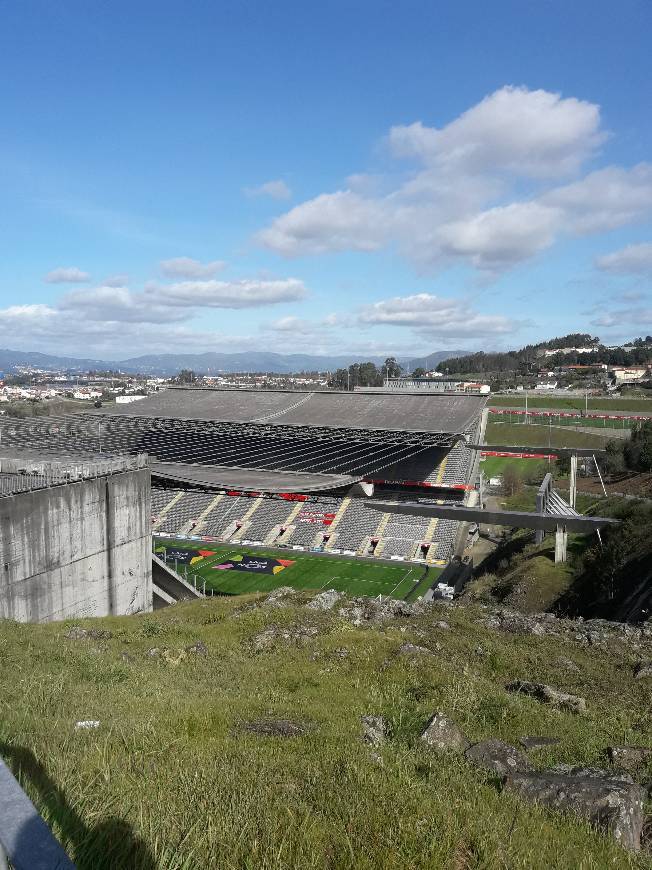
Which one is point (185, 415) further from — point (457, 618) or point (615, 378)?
point (615, 378)

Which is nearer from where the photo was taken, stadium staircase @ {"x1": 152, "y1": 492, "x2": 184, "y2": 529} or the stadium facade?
the stadium facade

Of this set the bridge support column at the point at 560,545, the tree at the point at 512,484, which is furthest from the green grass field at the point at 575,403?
the bridge support column at the point at 560,545

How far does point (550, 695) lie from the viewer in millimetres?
10664

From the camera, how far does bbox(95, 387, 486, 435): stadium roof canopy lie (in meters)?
62.8

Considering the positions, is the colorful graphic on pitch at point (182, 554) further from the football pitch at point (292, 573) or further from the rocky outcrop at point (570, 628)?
the rocky outcrop at point (570, 628)

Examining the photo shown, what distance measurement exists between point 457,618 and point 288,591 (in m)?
7.55

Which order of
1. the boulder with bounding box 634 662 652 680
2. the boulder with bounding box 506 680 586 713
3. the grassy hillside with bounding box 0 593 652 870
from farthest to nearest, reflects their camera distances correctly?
the boulder with bounding box 634 662 652 680
the boulder with bounding box 506 680 586 713
the grassy hillside with bounding box 0 593 652 870

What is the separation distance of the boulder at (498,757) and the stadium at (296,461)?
36.0 meters

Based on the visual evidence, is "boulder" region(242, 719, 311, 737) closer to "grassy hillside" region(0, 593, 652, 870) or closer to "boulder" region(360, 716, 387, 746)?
"grassy hillside" region(0, 593, 652, 870)

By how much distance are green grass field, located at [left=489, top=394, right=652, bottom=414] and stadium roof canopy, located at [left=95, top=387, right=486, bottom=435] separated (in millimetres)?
44433

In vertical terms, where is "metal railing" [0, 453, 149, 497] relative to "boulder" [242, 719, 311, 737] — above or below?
above

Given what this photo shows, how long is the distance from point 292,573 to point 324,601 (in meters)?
25.7

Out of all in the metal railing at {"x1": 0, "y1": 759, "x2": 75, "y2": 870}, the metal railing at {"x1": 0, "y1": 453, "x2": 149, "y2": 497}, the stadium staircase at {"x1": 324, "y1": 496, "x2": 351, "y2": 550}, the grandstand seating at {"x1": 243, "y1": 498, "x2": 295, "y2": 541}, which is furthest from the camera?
the grandstand seating at {"x1": 243, "y1": 498, "x2": 295, "y2": 541}

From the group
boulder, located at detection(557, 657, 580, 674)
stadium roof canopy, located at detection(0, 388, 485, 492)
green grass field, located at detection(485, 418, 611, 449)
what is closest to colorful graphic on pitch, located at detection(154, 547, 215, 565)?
stadium roof canopy, located at detection(0, 388, 485, 492)
